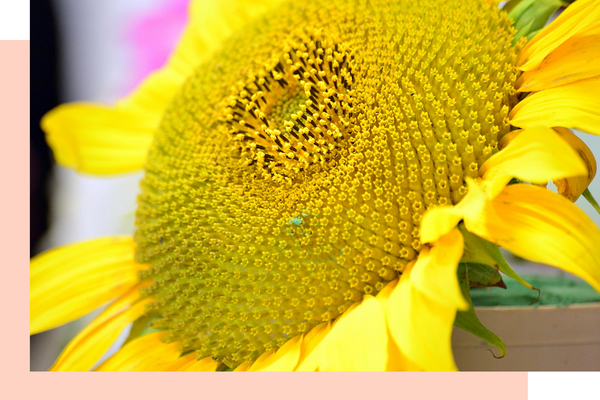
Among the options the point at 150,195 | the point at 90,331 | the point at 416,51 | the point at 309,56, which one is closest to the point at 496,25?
the point at 416,51

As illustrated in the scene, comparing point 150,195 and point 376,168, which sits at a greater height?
point 376,168

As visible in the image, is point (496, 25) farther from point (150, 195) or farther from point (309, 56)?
point (150, 195)

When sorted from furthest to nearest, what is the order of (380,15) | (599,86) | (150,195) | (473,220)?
(150,195) → (380,15) → (599,86) → (473,220)

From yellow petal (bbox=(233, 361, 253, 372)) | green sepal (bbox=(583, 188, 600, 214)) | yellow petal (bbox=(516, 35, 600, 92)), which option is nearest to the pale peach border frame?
yellow petal (bbox=(233, 361, 253, 372))

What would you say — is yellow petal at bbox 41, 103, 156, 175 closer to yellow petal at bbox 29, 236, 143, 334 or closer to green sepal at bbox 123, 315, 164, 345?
yellow petal at bbox 29, 236, 143, 334

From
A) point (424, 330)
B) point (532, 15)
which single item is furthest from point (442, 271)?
point (532, 15)

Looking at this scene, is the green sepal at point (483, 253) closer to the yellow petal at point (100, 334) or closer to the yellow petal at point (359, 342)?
the yellow petal at point (359, 342)
